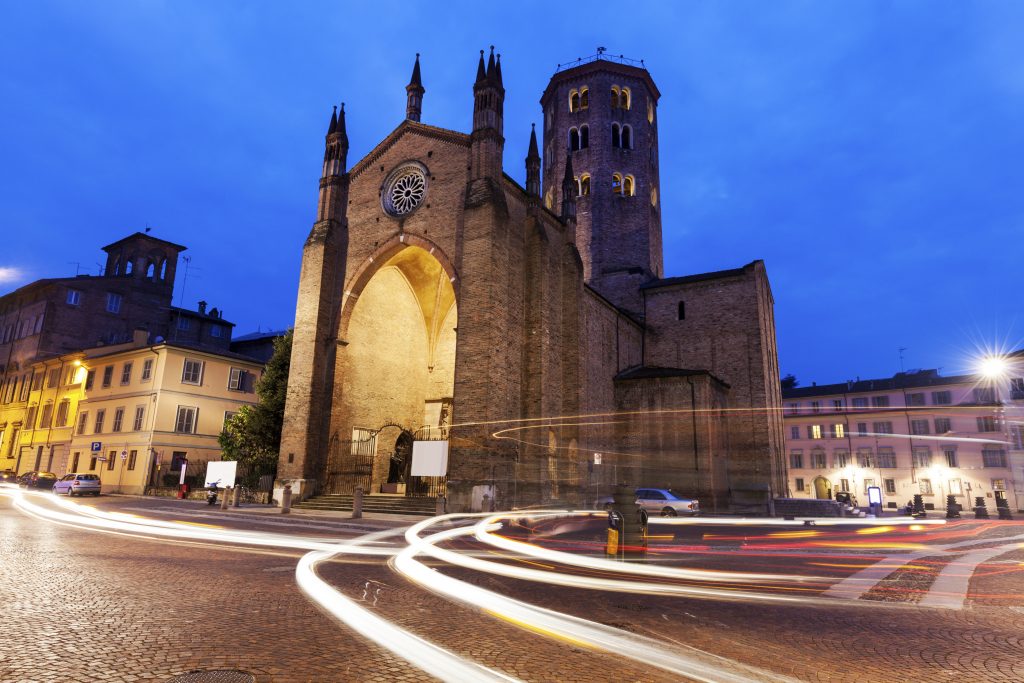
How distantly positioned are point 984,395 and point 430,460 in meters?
50.4

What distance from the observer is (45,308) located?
42.0 m

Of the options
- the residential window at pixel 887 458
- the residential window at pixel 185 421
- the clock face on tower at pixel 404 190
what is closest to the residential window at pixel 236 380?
the residential window at pixel 185 421

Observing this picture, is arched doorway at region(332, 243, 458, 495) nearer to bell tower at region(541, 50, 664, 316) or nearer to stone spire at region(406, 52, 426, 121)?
stone spire at region(406, 52, 426, 121)

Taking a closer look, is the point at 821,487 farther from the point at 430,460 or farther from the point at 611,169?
the point at 430,460

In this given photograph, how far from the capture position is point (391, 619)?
17.9 feet

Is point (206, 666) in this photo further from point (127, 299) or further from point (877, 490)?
point (127, 299)

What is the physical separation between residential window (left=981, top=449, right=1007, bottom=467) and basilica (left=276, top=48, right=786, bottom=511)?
20.7 m

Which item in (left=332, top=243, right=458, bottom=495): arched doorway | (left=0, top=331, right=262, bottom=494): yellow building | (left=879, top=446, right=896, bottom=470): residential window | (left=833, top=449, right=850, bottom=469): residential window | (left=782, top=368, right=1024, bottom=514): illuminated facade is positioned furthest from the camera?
(left=833, top=449, right=850, bottom=469): residential window

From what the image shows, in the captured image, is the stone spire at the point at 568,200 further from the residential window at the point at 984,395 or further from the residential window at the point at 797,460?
the residential window at the point at 984,395

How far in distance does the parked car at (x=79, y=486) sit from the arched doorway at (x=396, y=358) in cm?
1320

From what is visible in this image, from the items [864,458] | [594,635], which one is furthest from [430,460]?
[864,458]

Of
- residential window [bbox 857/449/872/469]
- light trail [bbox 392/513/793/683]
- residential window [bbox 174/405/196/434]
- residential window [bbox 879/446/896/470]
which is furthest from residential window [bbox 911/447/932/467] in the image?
residential window [bbox 174/405/196/434]

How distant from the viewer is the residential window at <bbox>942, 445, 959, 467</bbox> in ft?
151

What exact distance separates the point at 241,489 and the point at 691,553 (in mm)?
21763
